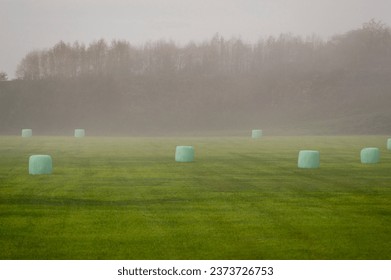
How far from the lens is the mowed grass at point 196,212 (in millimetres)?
9844

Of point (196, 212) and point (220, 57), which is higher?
point (220, 57)

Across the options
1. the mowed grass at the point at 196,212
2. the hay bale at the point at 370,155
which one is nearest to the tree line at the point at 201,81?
the hay bale at the point at 370,155

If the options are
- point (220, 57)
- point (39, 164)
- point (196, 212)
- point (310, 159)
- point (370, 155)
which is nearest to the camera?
point (196, 212)

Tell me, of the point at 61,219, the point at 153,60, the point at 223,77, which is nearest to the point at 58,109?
the point at 153,60

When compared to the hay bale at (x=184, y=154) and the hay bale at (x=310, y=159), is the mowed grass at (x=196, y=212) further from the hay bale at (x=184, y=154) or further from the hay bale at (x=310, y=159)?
the hay bale at (x=184, y=154)

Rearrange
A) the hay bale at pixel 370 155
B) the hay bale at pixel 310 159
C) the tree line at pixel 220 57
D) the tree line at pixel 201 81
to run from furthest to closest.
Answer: the tree line at pixel 220 57
the tree line at pixel 201 81
the hay bale at pixel 370 155
the hay bale at pixel 310 159

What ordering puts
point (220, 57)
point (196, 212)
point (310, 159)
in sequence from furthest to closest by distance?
point (220, 57), point (310, 159), point (196, 212)

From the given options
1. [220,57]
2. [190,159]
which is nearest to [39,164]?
[190,159]

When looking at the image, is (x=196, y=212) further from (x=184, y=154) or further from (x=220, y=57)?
(x=220, y=57)

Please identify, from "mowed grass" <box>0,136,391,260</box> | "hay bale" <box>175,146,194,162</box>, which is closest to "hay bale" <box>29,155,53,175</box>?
"mowed grass" <box>0,136,391,260</box>

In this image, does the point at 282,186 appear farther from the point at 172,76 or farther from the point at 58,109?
the point at 172,76

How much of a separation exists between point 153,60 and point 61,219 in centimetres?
6989

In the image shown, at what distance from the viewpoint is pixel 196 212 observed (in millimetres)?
12875

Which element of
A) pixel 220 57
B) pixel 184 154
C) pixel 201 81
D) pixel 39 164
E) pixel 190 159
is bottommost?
pixel 190 159
